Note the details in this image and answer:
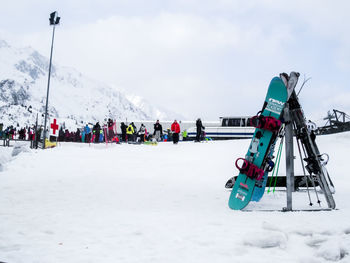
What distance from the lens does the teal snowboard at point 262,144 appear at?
5844mm

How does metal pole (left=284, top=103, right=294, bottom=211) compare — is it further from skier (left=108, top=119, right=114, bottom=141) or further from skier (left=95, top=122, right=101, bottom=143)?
skier (left=95, top=122, right=101, bottom=143)

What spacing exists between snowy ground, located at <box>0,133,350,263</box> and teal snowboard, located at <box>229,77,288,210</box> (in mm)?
274

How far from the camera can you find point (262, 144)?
5.98m

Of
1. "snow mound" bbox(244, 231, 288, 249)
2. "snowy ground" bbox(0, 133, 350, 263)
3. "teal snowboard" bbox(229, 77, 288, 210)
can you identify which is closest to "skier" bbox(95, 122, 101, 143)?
"snowy ground" bbox(0, 133, 350, 263)

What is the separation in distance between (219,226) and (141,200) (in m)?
2.38

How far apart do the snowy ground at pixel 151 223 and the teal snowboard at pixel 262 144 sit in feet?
0.90

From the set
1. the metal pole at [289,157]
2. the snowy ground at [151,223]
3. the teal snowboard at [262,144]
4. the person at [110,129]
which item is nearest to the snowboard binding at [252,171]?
the teal snowboard at [262,144]

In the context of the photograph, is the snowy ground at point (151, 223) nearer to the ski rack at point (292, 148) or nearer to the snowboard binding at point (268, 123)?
the ski rack at point (292, 148)

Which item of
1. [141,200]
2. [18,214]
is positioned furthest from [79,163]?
[18,214]

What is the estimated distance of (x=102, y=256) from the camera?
3418 mm

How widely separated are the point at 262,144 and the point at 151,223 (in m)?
2.45

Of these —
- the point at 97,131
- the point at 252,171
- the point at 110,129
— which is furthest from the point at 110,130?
the point at 252,171

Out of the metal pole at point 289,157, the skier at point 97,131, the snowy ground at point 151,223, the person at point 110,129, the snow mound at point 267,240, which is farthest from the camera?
the skier at point 97,131

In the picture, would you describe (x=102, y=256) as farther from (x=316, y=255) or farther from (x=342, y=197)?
(x=342, y=197)
